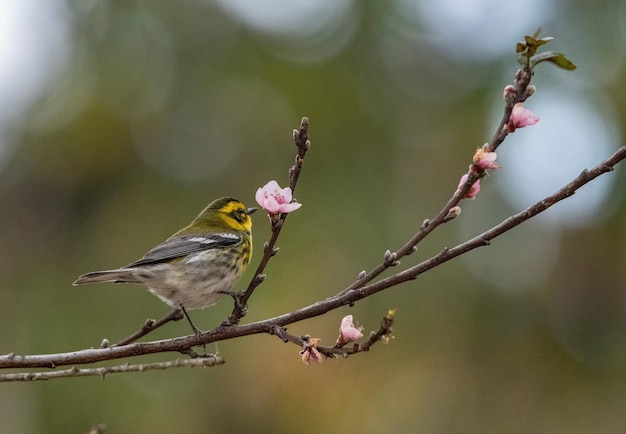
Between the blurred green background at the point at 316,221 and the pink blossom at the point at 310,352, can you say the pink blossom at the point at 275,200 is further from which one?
the blurred green background at the point at 316,221

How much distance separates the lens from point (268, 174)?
8.92 m

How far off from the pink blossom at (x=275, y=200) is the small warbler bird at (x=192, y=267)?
1028 millimetres

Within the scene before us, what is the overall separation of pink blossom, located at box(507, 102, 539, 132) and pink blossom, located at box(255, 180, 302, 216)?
603 mm

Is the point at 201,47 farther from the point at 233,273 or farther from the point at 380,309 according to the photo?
the point at 233,273

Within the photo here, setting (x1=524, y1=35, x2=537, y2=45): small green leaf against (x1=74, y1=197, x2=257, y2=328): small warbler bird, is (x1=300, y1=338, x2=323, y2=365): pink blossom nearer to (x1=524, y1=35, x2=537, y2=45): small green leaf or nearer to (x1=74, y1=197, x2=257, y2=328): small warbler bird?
(x1=524, y1=35, x2=537, y2=45): small green leaf

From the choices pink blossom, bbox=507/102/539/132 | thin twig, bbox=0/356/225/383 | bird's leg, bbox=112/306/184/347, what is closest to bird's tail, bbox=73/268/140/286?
bird's leg, bbox=112/306/184/347

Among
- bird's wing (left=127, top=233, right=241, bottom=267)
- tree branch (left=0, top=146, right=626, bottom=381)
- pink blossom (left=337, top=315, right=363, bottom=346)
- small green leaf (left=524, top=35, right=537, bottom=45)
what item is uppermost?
bird's wing (left=127, top=233, right=241, bottom=267)

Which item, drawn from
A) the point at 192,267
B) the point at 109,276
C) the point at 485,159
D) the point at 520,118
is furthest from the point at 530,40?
the point at 192,267

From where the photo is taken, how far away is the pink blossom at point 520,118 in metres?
1.98

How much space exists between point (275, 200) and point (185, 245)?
1631 millimetres

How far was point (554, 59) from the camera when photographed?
197 cm

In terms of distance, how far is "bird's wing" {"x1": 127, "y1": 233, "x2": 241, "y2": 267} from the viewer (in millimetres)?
3336

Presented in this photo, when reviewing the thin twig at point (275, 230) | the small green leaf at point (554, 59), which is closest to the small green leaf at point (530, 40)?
the small green leaf at point (554, 59)

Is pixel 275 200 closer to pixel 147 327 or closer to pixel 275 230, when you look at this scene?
pixel 275 230
